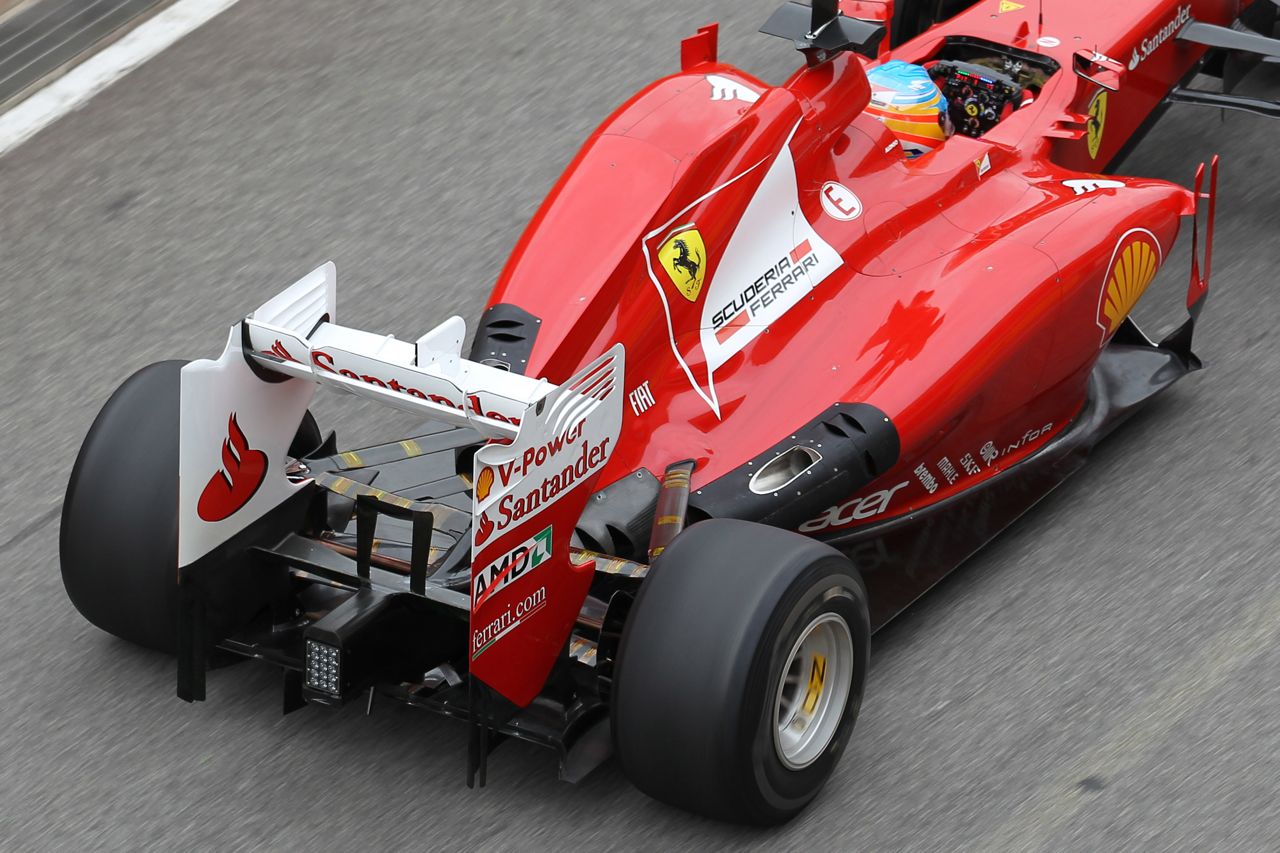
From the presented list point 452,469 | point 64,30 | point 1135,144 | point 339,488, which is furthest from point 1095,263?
point 64,30

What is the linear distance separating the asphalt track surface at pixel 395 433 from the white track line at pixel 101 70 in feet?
0.43

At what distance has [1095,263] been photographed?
5.27 metres

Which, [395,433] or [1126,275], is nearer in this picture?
[1126,275]

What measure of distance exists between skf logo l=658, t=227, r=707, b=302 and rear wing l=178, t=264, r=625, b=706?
770mm

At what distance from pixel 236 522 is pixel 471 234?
2.97 m

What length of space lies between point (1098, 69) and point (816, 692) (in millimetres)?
2831

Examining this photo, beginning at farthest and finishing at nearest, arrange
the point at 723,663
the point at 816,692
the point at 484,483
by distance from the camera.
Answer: the point at 816,692, the point at 723,663, the point at 484,483

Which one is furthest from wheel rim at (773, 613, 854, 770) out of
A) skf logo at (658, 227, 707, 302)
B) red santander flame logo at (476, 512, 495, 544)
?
skf logo at (658, 227, 707, 302)

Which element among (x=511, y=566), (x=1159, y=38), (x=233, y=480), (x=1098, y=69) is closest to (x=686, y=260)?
(x=511, y=566)

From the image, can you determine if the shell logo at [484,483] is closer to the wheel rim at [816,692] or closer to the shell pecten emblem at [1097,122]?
the wheel rim at [816,692]

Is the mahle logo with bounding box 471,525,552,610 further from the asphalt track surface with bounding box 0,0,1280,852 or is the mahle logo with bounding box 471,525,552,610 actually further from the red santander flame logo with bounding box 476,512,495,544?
the asphalt track surface with bounding box 0,0,1280,852

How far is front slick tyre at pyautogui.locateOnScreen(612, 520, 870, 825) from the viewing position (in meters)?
3.99

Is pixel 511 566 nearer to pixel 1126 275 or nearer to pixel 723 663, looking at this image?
pixel 723 663

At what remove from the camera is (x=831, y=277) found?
5.17m
